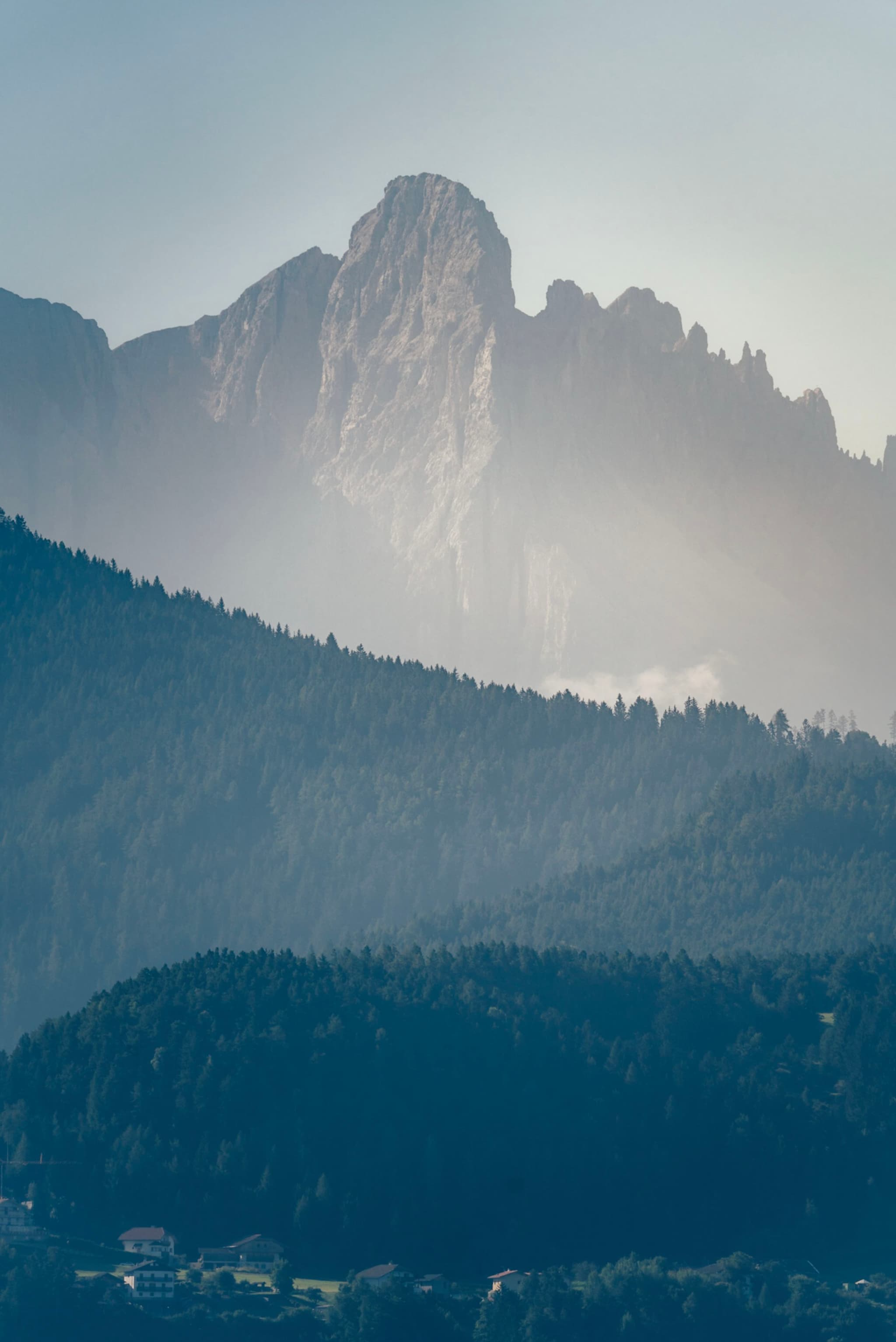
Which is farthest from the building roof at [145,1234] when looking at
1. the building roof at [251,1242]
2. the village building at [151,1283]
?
the village building at [151,1283]

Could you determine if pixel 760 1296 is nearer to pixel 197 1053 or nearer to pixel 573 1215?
pixel 573 1215

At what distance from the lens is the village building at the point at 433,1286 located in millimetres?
164125

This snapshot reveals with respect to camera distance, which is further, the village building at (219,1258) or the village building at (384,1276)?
the village building at (219,1258)

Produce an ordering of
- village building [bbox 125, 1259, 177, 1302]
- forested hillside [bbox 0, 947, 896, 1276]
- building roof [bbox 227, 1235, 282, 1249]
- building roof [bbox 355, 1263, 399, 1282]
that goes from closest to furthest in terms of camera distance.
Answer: village building [bbox 125, 1259, 177, 1302], building roof [bbox 355, 1263, 399, 1282], building roof [bbox 227, 1235, 282, 1249], forested hillside [bbox 0, 947, 896, 1276]

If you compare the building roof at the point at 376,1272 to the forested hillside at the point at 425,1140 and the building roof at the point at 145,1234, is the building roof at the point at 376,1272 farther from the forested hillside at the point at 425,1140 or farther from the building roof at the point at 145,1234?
Answer: the building roof at the point at 145,1234

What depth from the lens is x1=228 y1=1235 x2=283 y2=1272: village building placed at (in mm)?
168375

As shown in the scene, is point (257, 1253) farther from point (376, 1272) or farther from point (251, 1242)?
point (376, 1272)

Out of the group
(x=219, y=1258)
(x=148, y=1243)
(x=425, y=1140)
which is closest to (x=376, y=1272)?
(x=219, y=1258)

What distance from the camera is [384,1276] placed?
166 m

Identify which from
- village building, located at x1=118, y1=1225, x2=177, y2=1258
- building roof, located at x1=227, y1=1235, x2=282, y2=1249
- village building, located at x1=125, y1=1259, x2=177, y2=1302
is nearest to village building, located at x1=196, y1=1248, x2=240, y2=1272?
building roof, located at x1=227, y1=1235, x2=282, y2=1249

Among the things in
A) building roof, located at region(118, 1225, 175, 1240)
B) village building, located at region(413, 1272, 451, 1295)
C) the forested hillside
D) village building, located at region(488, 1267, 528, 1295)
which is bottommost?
village building, located at region(413, 1272, 451, 1295)

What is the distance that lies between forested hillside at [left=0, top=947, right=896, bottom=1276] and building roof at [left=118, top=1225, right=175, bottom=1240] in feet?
6.18

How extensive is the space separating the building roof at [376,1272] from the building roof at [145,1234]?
12689mm

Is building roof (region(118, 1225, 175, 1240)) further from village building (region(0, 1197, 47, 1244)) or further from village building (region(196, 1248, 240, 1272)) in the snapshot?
village building (region(0, 1197, 47, 1244))
